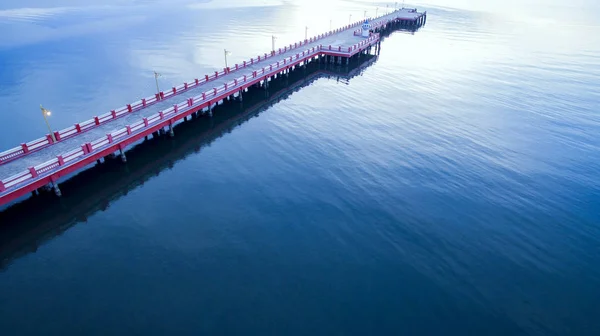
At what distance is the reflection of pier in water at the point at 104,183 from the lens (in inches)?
865

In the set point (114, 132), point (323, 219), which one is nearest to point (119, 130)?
point (114, 132)

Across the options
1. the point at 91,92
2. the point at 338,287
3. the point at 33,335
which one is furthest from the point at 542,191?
the point at 91,92

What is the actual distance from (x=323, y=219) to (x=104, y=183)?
1883 centimetres

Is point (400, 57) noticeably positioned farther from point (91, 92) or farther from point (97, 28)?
point (97, 28)

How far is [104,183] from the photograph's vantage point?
90.0 ft

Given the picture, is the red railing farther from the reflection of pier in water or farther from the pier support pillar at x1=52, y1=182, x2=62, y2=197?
the reflection of pier in water

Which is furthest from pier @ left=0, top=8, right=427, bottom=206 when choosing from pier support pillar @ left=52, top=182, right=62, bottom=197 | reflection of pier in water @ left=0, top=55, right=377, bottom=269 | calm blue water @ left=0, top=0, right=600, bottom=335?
calm blue water @ left=0, top=0, right=600, bottom=335

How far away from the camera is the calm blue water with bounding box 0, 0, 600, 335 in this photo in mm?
17250

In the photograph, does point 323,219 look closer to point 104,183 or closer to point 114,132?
point 104,183

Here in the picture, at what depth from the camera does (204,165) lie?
30.2 meters

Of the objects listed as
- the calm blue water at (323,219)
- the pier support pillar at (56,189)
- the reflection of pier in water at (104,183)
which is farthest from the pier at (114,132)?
the calm blue water at (323,219)

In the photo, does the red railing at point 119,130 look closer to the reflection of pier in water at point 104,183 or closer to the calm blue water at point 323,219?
the reflection of pier in water at point 104,183

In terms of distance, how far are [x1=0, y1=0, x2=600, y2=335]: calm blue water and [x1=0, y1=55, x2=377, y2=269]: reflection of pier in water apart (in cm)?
17

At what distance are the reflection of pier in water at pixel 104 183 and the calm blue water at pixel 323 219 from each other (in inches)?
6.7
